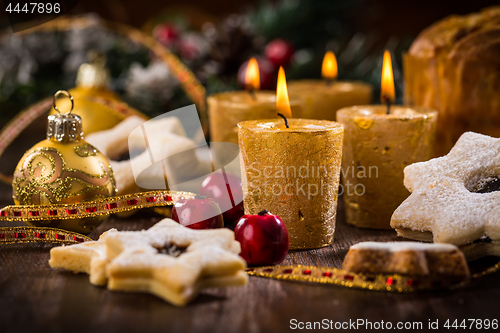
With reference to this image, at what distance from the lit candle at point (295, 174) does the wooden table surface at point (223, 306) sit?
5.8 inches

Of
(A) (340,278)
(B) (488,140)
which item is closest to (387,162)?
(B) (488,140)

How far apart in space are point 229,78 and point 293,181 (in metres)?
0.84

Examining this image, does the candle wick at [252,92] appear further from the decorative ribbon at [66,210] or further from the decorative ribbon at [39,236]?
the decorative ribbon at [39,236]

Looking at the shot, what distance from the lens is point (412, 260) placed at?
0.58 meters

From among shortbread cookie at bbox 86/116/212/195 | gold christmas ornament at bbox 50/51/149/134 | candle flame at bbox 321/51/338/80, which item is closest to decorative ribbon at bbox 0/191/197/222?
shortbread cookie at bbox 86/116/212/195

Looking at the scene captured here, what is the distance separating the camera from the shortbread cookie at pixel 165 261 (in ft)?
1.82

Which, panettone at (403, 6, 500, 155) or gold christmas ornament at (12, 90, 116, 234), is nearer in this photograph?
gold christmas ornament at (12, 90, 116, 234)

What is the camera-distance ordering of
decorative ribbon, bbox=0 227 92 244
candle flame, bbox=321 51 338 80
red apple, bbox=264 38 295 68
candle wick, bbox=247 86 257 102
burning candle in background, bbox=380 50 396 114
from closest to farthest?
decorative ribbon, bbox=0 227 92 244, burning candle in background, bbox=380 50 396 114, candle wick, bbox=247 86 257 102, candle flame, bbox=321 51 338 80, red apple, bbox=264 38 295 68

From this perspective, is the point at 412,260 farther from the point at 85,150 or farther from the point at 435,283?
the point at 85,150

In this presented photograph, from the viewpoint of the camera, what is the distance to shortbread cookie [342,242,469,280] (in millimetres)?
586

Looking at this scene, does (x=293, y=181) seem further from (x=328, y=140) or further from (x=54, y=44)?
(x=54, y=44)

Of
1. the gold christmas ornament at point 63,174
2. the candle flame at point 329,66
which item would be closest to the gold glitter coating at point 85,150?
the gold christmas ornament at point 63,174

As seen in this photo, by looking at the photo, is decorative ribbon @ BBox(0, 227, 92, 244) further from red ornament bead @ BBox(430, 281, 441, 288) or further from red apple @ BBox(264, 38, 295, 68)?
red apple @ BBox(264, 38, 295, 68)

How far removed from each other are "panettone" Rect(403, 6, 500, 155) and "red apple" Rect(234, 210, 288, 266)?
48 cm
